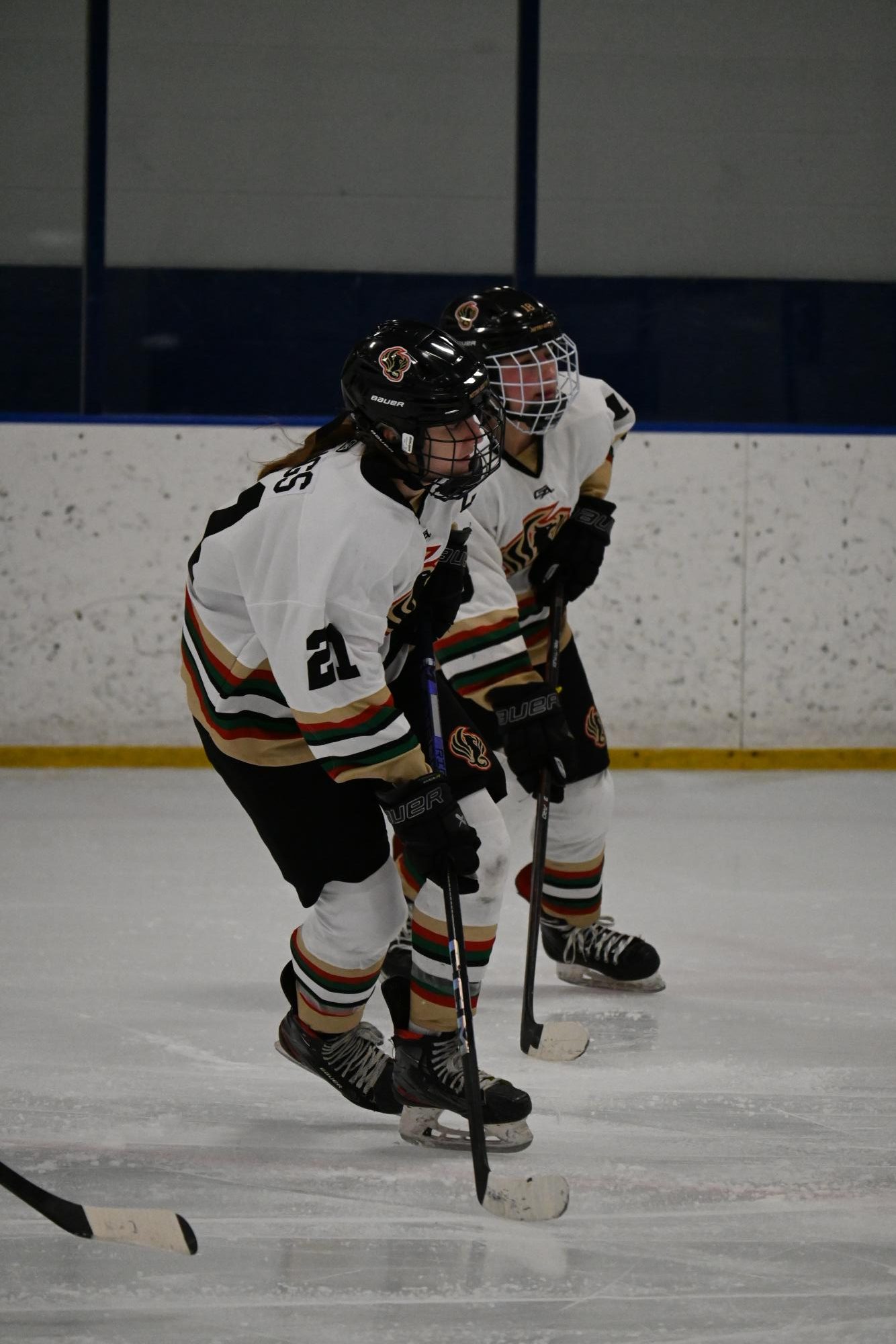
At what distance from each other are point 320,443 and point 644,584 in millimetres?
2926

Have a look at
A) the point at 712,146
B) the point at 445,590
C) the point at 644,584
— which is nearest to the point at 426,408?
the point at 445,590

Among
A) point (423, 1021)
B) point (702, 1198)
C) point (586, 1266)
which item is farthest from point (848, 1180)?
point (423, 1021)

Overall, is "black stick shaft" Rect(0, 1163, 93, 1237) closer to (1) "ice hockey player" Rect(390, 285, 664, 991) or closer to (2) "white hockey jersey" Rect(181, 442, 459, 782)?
(2) "white hockey jersey" Rect(181, 442, 459, 782)

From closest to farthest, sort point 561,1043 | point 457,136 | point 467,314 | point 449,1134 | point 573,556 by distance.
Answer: point 449,1134, point 561,1043, point 467,314, point 573,556, point 457,136

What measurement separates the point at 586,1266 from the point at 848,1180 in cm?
39

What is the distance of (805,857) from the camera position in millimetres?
3709

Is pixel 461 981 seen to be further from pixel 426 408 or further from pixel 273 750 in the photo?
pixel 426 408

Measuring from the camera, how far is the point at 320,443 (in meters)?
1.96

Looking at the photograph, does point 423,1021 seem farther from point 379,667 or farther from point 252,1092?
point 379,667

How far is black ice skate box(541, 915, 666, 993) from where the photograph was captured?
8.75 ft

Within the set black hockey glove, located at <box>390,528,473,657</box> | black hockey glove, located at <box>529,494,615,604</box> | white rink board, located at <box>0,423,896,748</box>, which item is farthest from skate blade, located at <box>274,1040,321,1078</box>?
white rink board, located at <box>0,423,896,748</box>

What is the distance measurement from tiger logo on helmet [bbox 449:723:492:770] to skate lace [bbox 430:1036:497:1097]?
1.11 ft

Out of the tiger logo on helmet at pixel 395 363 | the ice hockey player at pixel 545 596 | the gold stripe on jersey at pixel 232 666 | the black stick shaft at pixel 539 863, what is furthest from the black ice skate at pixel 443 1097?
the tiger logo on helmet at pixel 395 363

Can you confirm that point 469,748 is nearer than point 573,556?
Yes
